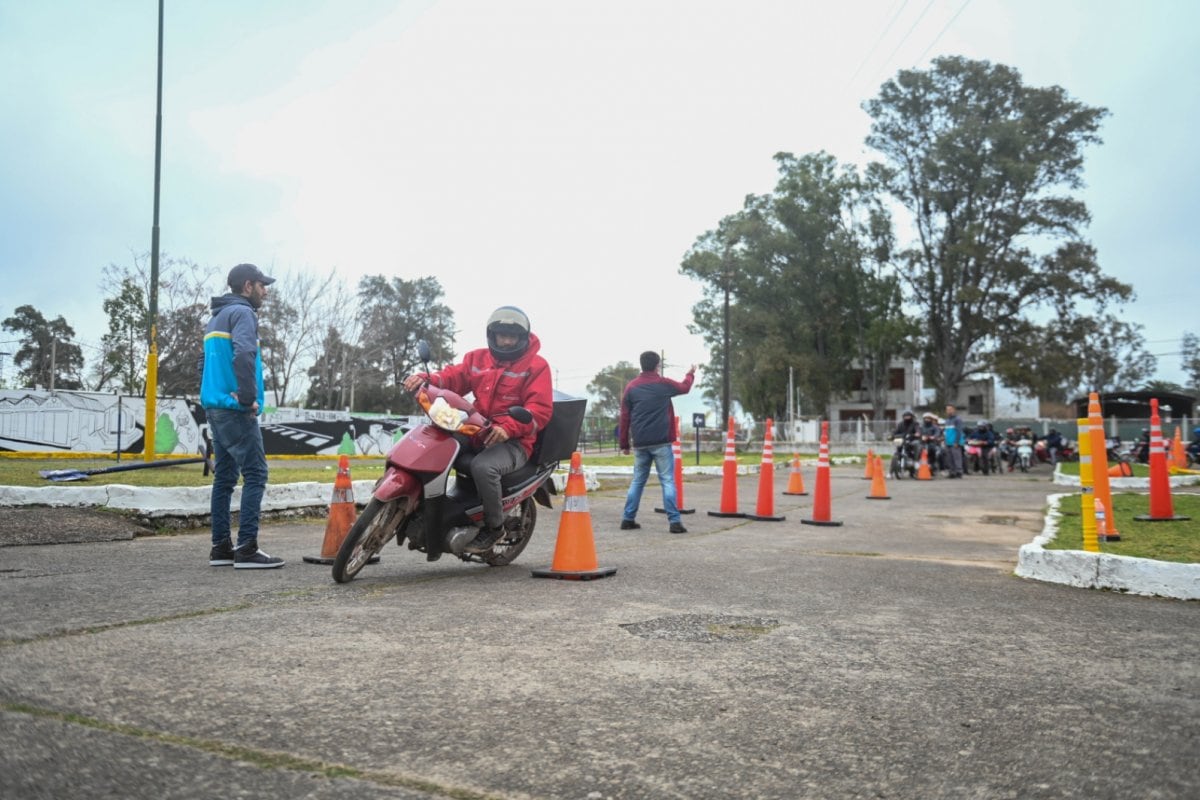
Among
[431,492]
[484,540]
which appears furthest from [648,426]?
[431,492]

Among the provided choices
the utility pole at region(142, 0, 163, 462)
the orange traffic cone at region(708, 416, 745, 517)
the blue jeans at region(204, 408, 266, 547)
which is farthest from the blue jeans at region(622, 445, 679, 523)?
the utility pole at region(142, 0, 163, 462)

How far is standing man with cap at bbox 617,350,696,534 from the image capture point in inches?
381

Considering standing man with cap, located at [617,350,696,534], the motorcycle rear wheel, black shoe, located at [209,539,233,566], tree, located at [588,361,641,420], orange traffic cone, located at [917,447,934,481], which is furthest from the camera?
tree, located at [588,361,641,420]

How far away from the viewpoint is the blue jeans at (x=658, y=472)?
9.48 meters

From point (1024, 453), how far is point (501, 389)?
80.3 feet

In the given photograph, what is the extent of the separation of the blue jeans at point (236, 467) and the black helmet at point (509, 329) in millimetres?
1691

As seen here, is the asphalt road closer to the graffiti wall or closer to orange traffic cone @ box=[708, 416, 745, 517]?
orange traffic cone @ box=[708, 416, 745, 517]

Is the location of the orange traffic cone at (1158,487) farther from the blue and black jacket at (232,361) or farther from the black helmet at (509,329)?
the blue and black jacket at (232,361)

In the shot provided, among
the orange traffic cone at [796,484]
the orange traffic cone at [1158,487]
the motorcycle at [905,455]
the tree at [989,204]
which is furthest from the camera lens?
the tree at [989,204]

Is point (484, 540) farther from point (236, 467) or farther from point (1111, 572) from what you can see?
point (1111, 572)

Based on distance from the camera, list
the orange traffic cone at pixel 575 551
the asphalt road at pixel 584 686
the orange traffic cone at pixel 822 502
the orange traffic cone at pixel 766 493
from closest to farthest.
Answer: the asphalt road at pixel 584 686 < the orange traffic cone at pixel 575 551 < the orange traffic cone at pixel 822 502 < the orange traffic cone at pixel 766 493

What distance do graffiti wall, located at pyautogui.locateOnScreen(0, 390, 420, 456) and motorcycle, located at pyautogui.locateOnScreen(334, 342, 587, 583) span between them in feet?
60.1

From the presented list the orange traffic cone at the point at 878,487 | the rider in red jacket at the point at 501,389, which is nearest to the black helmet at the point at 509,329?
the rider in red jacket at the point at 501,389

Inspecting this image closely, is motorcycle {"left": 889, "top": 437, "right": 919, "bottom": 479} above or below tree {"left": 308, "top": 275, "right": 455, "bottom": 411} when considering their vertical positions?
below
